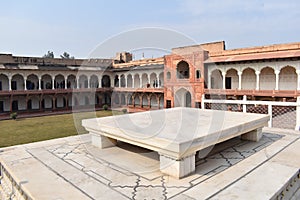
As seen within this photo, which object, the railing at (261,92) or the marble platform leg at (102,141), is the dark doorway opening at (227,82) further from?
the marble platform leg at (102,141)

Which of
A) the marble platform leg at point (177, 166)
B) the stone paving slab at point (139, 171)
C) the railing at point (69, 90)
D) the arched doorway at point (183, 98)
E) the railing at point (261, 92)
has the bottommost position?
the stone paving slab at point (139, 171)

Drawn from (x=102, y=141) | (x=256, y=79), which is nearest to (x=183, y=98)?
(x=256, y=79)

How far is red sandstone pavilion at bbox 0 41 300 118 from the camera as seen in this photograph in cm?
1892

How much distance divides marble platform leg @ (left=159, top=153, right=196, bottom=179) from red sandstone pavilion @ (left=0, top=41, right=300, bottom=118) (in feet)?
44.5

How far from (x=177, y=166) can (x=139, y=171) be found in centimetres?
112

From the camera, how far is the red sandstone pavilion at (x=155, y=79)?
18.9 meters

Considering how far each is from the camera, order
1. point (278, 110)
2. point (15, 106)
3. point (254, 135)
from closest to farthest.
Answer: point (254, 135)
point (278, 110)
point (15, 106)

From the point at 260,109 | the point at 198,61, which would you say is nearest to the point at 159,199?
the point at 260,109

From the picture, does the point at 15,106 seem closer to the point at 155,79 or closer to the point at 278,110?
the point at 155,79

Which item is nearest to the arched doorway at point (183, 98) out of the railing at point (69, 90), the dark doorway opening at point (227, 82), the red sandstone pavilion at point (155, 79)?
the red sandstone pavilion at point (155, 79)

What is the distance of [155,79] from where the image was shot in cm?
2945

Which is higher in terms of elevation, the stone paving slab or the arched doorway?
the arched doorway

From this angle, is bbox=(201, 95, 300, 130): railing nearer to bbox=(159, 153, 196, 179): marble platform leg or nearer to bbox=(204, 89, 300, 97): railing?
bbox=(204, 89, 300, 97): railing

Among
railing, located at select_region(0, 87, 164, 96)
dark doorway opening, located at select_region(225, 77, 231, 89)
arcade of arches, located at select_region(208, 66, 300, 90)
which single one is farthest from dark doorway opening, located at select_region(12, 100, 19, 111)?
dark doorway opening, located at select_region(225, 77, 231, 89)
